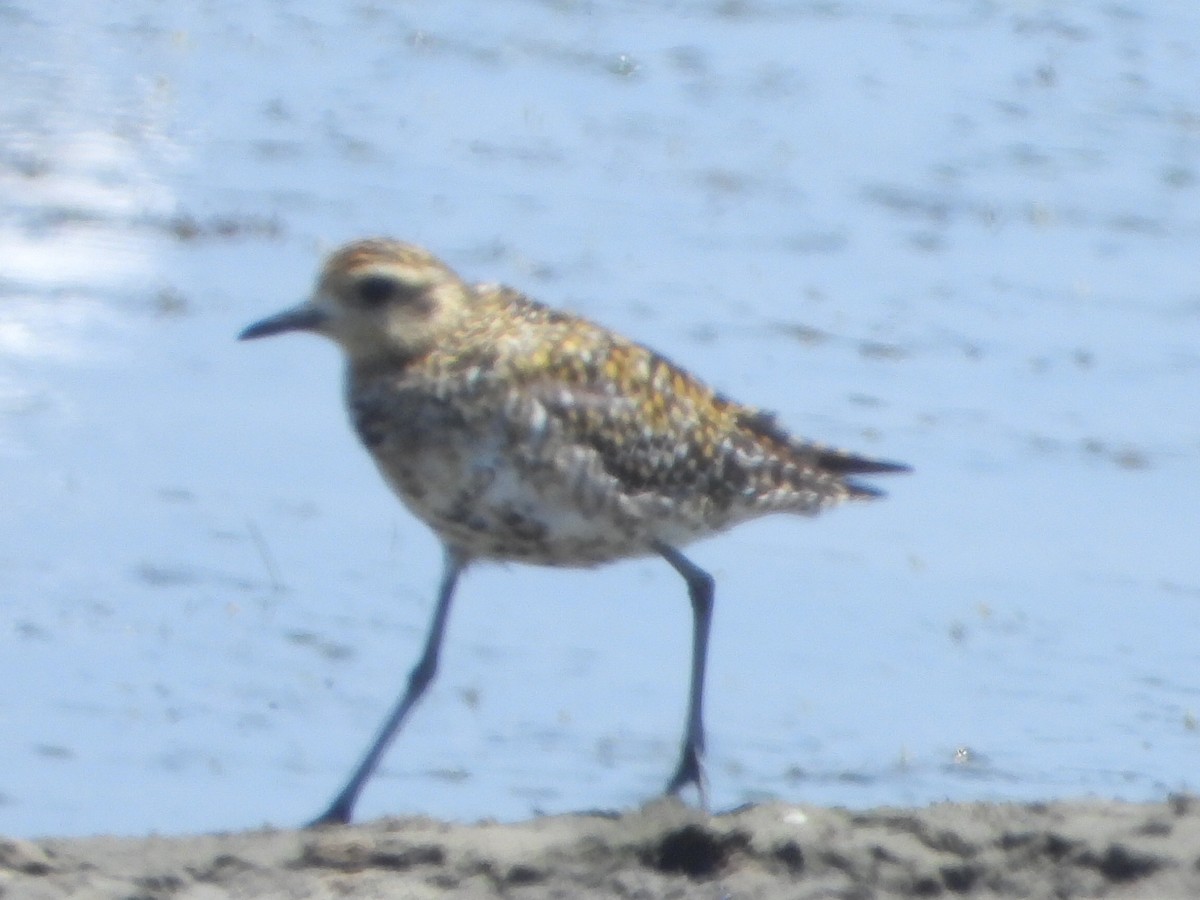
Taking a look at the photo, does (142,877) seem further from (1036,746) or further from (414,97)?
(414,97)

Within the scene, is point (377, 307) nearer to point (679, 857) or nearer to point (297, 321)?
point (297, 321)

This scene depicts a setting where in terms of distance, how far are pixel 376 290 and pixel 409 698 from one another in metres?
0.99

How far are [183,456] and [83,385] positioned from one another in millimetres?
706

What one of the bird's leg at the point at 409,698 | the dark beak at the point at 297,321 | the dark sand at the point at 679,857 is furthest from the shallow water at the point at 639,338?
the dark sand at the point at 679,857

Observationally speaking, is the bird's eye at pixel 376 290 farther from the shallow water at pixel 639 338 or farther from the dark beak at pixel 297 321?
the shallow water at pixel 639 338

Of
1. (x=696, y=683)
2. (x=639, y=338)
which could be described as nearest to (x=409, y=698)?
(x=696, y=683)

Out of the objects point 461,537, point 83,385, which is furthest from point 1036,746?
point 83,385

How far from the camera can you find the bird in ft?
22.9

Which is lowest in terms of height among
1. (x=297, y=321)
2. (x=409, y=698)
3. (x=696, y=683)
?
(x=409, y=698)

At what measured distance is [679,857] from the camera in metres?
6.02

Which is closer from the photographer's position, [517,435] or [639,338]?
[517,435]

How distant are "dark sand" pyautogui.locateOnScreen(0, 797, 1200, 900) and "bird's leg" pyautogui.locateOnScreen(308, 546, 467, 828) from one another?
919 millimetres

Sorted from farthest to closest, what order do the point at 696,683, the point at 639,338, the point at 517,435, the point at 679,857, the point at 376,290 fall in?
the point at 639,338 → the point at 696,683 → the point at 376,290 → the point at 517,435 → the point at 679,857

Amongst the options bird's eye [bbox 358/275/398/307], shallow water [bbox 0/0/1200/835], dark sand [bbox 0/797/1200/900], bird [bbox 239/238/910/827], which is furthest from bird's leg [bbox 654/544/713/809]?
dark sand [bbox 0/797/1200/900]
